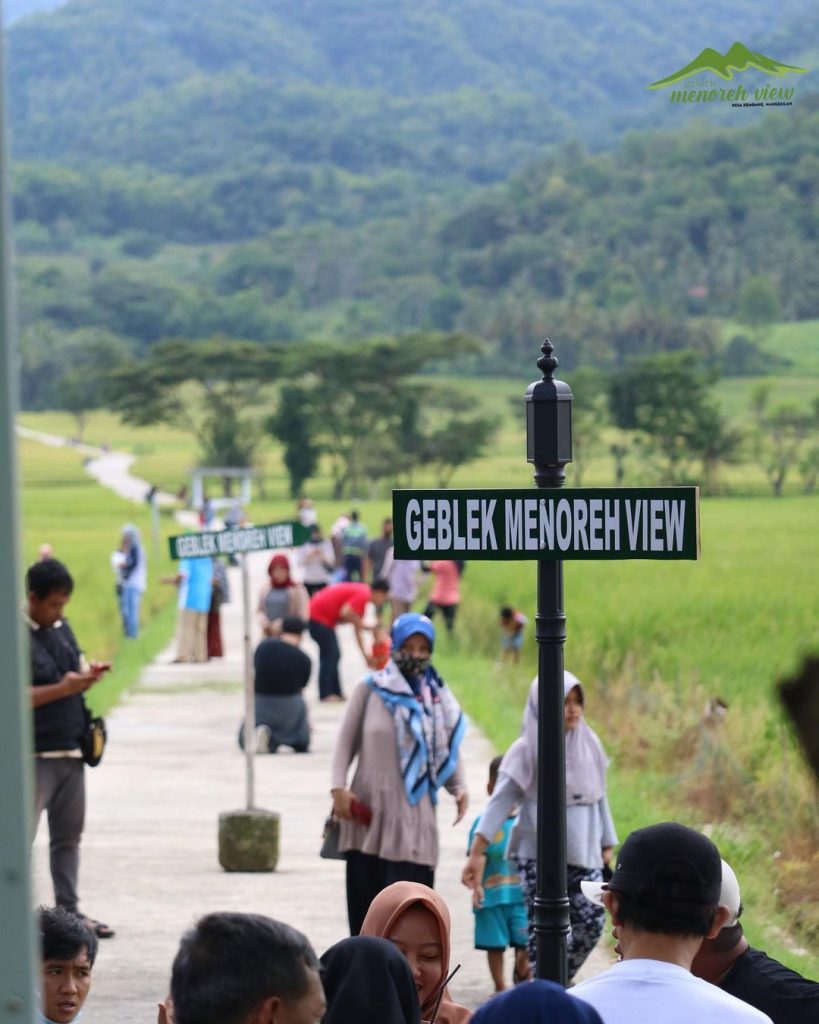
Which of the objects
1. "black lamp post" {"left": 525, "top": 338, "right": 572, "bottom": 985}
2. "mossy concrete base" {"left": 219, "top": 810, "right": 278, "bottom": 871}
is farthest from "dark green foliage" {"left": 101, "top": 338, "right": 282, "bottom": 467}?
"black lamp post" {"left": 525, "top": 338, "right": 572, "bottom": 985}

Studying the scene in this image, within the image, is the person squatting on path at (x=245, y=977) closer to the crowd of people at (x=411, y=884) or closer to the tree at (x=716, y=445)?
the crowd of people at (x=411, y=884)

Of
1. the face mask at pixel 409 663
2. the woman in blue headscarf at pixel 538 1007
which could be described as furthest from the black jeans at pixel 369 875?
the woman in blue headscarf at pixel 538 1007

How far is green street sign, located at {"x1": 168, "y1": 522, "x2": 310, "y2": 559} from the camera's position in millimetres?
10508

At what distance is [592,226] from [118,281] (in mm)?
46008

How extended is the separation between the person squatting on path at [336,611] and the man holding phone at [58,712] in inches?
233

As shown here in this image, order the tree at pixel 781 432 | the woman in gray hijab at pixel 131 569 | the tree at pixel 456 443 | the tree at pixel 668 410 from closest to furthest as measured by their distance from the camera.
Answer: the woman in gray hijab at pixel 131 569, the tree at pixel 668 410, the tree at pixel 781 432, the tree at pixel 456 443

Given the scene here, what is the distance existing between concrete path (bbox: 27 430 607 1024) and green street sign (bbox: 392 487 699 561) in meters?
3.20

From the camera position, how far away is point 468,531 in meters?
5.11

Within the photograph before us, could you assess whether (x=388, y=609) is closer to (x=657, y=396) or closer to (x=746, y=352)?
(x=657, y=396)

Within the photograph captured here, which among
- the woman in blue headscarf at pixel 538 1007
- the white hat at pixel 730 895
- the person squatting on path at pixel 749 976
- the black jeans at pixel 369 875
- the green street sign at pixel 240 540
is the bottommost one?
the black jeans at pixel 369 875

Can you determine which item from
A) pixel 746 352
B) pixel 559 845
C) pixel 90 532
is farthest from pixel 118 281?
pixel 559 845

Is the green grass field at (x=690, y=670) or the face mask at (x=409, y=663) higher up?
the face mask at (x=409, y=663)

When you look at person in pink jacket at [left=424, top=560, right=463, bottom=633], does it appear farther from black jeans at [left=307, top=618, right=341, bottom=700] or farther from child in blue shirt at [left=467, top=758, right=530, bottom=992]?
child in blue shirt at [left=467, top=758, right=530, bottom=992]

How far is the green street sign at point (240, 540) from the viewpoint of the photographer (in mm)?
10508
